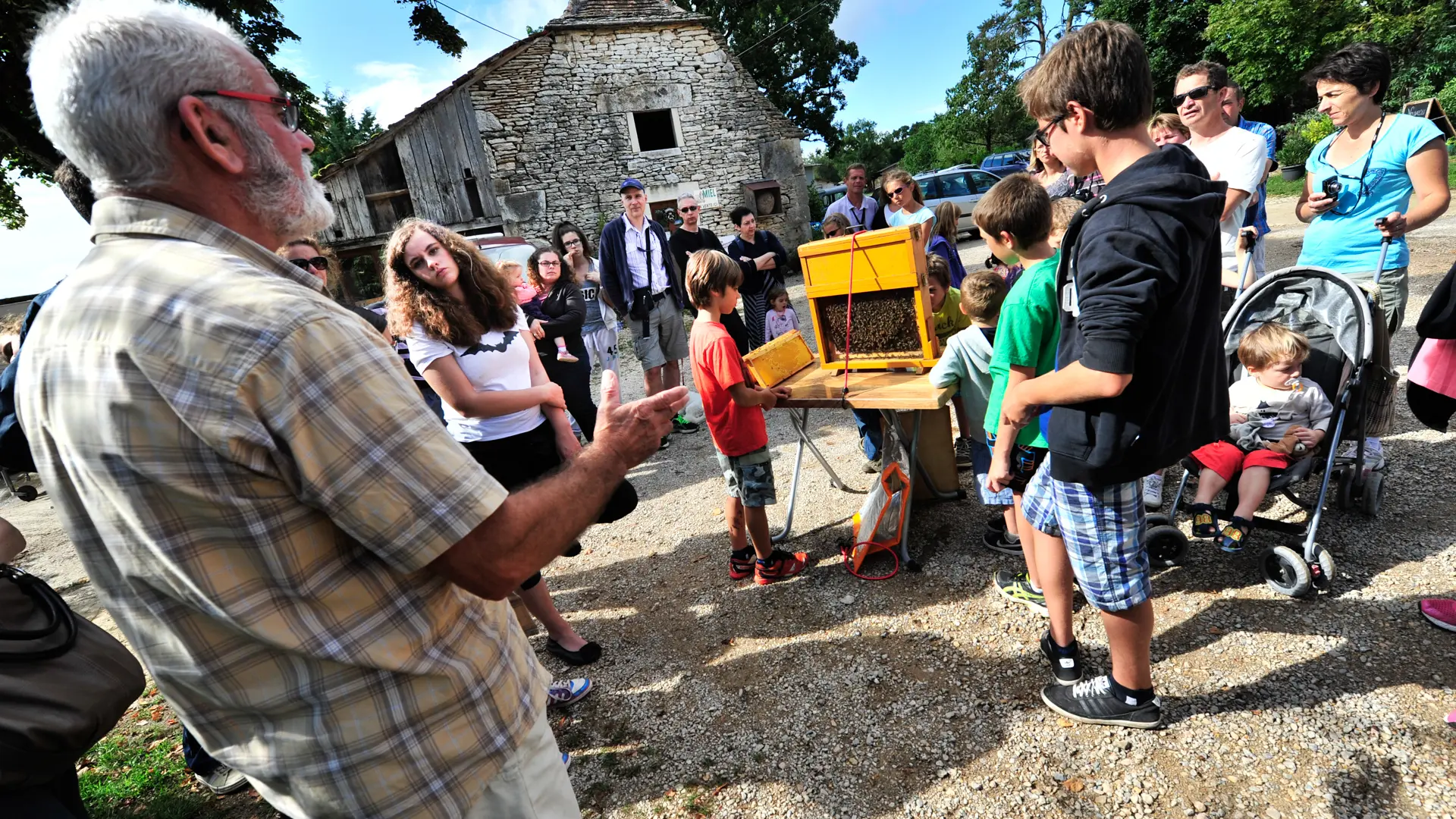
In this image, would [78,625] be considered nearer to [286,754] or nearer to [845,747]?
[286,754]

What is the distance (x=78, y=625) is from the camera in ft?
5.23

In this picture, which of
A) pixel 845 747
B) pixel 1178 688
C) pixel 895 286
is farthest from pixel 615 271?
pixel 1178 688

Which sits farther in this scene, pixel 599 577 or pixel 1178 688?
pixel 599 577

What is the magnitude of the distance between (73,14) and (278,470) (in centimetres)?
73

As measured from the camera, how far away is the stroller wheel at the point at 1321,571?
8.80 feet

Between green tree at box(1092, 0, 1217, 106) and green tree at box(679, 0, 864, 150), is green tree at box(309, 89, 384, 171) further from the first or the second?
green tree at box(1092, 0, 1217, 106)

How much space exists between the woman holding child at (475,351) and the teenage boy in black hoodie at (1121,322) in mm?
1498

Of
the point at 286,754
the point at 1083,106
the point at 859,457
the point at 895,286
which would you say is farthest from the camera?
the point at 859,457

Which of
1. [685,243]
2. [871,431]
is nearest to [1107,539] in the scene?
[871,431]

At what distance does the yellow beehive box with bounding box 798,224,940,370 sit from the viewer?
3.21 metres

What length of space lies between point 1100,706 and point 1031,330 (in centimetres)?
130

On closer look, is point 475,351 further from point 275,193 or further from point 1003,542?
point 1003,542

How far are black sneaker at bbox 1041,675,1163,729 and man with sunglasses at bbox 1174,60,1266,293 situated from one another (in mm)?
2847

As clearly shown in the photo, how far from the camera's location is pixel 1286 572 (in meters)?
2.77
